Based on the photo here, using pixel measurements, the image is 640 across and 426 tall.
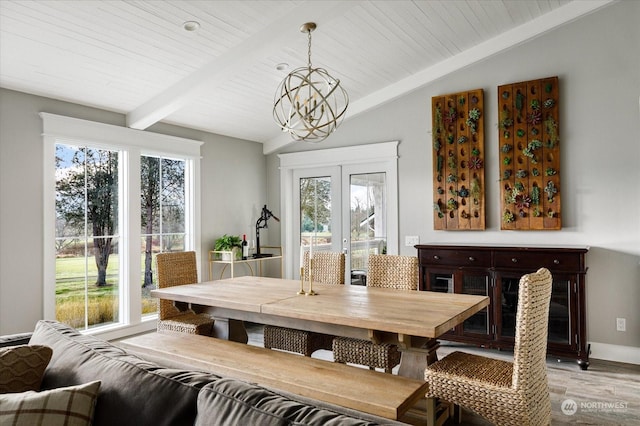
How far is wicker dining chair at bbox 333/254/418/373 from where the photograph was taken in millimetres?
3035

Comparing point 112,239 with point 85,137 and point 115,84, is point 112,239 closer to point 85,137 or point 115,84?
point 85,137

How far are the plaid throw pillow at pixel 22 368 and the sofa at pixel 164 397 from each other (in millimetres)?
39

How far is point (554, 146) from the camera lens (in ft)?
13.8

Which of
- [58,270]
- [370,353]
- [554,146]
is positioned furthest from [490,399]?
[58,270]

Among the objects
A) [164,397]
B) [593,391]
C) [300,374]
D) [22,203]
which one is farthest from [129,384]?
[593,391]

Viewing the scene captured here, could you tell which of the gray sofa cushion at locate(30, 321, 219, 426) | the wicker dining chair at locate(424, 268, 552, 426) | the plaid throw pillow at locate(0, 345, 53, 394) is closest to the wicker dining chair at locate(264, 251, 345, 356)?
the wicker dining chair at locate(424, 268, 552, 426)

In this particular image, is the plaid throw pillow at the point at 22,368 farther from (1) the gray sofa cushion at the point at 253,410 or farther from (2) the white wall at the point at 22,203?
(2) the white wall at the point at 22,203

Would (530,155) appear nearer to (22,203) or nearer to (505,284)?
(505,284)

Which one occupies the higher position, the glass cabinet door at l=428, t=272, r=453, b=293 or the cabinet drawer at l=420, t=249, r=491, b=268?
the cabinet drawer at l=420, t=249, r=491, b=268

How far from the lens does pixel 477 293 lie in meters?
4.23

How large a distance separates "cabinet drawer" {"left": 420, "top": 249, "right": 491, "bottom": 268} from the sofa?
3.15m

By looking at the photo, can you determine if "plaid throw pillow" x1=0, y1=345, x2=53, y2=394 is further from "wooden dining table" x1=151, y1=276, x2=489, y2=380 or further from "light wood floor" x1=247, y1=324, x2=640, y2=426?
"light wood floor" x1=247, y1=324, x2=640, y2=426

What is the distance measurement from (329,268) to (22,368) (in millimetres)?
2665
